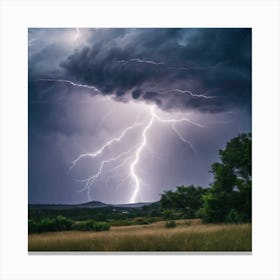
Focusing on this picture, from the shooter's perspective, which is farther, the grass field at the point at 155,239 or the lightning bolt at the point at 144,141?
the lightning bolt at the point at 144,141

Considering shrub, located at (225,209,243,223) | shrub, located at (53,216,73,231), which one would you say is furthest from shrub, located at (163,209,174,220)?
shrub, located at (53,216,73,231)

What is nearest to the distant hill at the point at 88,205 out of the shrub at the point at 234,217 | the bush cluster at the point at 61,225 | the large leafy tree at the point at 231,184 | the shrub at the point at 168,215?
the bush cluster at the point at 61,225

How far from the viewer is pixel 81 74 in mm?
4969

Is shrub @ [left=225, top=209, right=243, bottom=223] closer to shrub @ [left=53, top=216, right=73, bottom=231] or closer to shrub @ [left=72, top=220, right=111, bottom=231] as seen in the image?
shrub @ [left=72, top=220, right=111, bottom=231]

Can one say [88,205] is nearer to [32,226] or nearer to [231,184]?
[32,226]

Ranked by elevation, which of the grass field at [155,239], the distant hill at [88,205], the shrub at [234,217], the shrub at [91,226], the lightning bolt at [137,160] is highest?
the lightning bolt at [137,160]

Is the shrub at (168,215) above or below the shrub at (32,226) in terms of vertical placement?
above

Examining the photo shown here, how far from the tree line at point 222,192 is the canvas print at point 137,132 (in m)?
0.01
